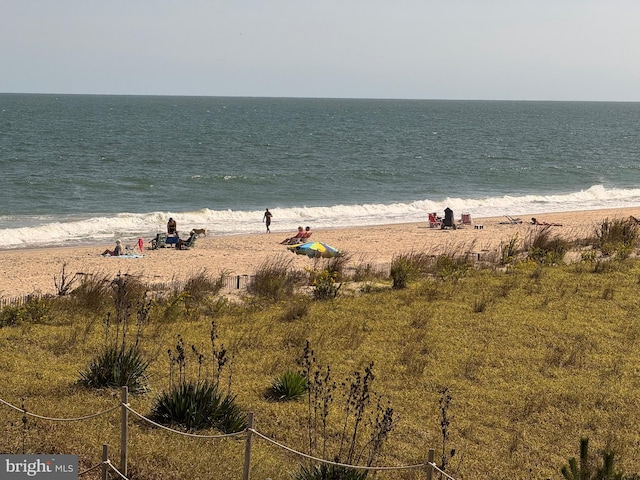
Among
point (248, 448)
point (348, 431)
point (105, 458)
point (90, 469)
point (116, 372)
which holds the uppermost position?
point (248, 448)

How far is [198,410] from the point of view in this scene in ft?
25.7

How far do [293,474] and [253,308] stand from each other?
24.1 feet

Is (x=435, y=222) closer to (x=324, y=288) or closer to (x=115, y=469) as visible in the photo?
(x=324, y=288)

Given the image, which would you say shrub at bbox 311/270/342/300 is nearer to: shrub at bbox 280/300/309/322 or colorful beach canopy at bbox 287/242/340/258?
shrub at bbox 280/300/309/322

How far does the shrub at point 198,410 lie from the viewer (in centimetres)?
782

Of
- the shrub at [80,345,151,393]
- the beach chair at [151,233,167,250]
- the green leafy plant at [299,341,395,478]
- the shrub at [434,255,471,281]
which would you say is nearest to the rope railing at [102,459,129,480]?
the green leafy plant at [299,341,395,478]

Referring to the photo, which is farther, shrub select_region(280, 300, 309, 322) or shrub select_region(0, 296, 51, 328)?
shrub select_region(280, 300, 309, 322)

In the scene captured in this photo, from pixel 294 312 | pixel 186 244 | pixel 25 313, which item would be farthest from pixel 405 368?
pixel 186 244

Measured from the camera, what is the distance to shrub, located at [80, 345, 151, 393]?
8.91m

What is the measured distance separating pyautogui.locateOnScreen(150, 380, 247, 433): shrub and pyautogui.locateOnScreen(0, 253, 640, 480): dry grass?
1.00ft

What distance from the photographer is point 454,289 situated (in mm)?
15023

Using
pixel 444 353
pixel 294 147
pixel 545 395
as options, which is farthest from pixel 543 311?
pixel 294 147

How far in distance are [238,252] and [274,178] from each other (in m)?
25.1

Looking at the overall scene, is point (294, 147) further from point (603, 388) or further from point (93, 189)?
point (603, 388)
